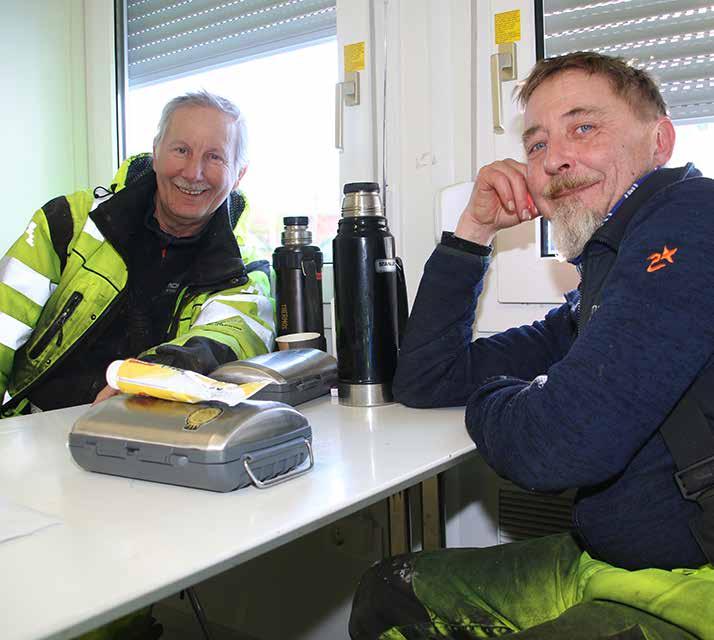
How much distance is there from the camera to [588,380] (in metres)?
0.84

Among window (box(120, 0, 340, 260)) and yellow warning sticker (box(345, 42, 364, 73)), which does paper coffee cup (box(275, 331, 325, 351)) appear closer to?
window (box(120, 0, 340, 260))

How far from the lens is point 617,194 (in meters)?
1.13

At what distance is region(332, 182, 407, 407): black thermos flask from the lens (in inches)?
51.2

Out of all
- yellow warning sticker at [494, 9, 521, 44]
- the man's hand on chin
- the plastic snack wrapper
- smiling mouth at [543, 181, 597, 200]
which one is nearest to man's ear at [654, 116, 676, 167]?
smiling mouth at [543, 181, 597, 200]

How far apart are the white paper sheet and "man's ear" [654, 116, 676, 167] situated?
3.15ft

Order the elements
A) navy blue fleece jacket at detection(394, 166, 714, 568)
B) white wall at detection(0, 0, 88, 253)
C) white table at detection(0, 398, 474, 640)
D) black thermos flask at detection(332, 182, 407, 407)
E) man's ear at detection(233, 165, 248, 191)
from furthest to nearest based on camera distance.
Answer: white wall at detection(0, 0, 88, 253)
man's ear at detection(233, 165, 248, 191)
black thermos flask at detection(332, 182, 407, 407)
navy blue fleece jacket at detection(394, 166, 714, 568)
white table at detection(0, 398, 474, 640)

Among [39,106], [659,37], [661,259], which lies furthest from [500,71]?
[39,106]

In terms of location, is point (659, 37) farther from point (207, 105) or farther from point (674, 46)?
point (207, 105)

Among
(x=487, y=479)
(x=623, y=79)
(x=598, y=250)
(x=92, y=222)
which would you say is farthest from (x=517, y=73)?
Answer: (x=92, y=222)

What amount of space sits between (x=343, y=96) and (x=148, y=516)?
4.57ft

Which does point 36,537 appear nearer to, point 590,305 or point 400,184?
point 590,305

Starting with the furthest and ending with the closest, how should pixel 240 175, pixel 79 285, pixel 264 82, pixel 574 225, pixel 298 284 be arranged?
pixel 264 82
pixel 240 175
pixel 79 285
pixel 298 284
pixel 574 225

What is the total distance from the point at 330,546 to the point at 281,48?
1.37 meters

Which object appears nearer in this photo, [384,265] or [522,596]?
[522,596]
